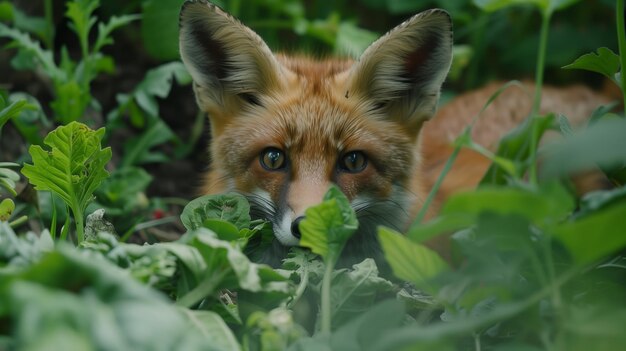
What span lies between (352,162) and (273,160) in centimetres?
35

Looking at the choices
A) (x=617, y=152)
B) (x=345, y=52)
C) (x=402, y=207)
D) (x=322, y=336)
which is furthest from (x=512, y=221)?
(x=345, y=52)

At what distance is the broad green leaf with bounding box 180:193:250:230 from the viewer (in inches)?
98.0

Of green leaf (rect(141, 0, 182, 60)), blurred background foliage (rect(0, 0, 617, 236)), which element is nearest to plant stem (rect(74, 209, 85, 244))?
blurred background foliage (rect(0, 0, 617, 236))

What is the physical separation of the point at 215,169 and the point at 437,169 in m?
1.41

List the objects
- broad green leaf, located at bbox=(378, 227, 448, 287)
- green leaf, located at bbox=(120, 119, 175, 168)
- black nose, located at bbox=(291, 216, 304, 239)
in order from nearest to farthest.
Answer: broad green leaf, located at bbox=(378, 227, 448, 287), black nose, located at bbox=(291, 216, 304, 239), green leaf, located at bbox=(120, 119, 175, 168)

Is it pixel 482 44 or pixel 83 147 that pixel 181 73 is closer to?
pixel 83 147

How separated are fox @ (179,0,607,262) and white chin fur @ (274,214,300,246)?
8 centimetres

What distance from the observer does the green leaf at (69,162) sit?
8.07ft

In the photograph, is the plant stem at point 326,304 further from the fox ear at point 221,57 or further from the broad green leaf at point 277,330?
the fox ear at point 221,57

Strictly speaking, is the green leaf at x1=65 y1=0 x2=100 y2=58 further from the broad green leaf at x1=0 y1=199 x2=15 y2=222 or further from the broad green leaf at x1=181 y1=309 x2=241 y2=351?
the broad green leaf at x1=181 y1=309 x2=241 y2=351

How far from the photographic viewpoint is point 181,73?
12.7 feet

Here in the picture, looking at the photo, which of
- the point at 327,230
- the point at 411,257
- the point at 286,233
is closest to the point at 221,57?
the point at 286,233

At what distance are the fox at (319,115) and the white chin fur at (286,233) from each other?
78 mm

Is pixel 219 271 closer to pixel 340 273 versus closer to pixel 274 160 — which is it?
pixel 340 273
